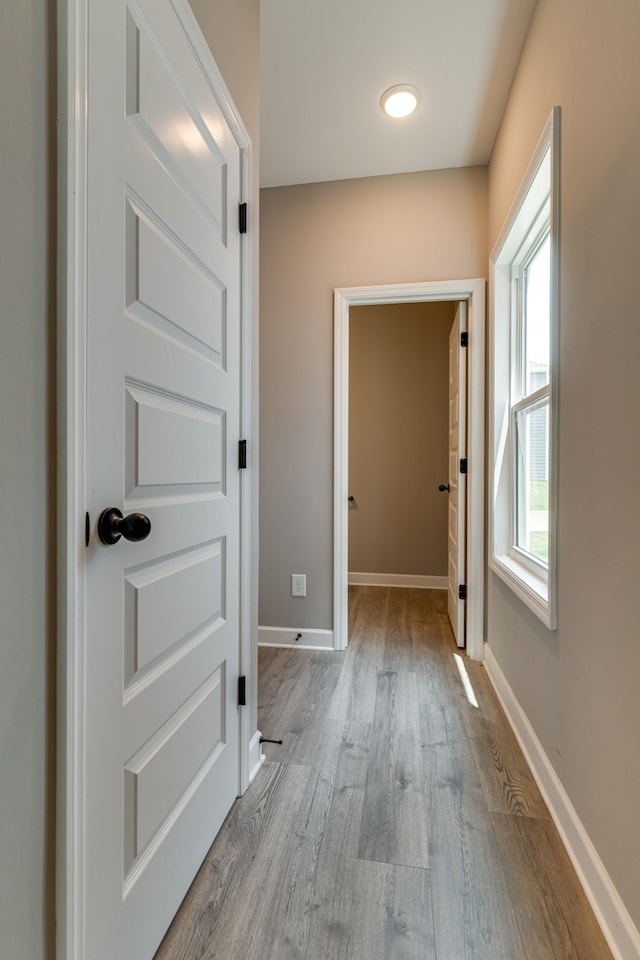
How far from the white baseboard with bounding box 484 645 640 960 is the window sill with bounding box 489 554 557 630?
0.44 m

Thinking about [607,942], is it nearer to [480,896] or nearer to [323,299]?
[480,896]

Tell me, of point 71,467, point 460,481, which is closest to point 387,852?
point 71,467

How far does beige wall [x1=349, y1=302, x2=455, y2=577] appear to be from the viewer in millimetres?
4137

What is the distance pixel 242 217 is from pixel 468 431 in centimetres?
169

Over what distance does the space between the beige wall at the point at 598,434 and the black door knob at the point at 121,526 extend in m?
0.96

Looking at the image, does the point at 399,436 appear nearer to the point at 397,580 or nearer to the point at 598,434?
the point at 397,580

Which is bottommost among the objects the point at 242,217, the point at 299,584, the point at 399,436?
the point at 299,584

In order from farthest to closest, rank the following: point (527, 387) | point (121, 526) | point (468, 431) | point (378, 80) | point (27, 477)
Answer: point (468, 431), point (527, 387), point (378, 80), point (121, 526), point (27, 477)

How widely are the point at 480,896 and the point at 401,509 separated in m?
3.22

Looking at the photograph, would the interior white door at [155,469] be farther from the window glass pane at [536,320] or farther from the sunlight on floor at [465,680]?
the window glass pane at [536,320]

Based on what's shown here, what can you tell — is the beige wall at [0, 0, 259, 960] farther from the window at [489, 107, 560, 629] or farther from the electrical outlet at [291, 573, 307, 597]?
the electrical outlet at [291, 573, 307, 597]

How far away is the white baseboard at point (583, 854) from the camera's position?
3.09 feet

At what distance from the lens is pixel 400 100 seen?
208cm

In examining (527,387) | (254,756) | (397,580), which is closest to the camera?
(254,756)
